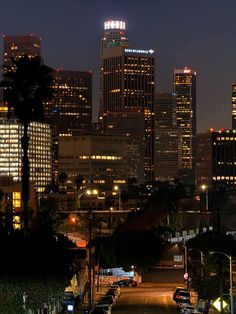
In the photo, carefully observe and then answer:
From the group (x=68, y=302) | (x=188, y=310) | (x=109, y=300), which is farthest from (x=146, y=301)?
(x=68, y=302)

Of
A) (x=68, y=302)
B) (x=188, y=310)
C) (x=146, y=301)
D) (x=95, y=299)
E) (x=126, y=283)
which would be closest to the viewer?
(x=68, y=302)

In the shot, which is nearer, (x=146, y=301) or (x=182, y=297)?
(x=182, y=297)

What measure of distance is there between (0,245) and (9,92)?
18.4 meters

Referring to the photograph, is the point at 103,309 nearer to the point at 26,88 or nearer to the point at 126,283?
the point at 26,88

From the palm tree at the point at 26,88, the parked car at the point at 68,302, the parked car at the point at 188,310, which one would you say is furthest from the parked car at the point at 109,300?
the palm tree at the point at 26,88

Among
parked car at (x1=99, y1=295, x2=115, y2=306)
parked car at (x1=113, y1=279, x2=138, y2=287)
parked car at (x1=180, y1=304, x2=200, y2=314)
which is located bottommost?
parked car at (x1=113, y1=279, x2=138, y2=287)

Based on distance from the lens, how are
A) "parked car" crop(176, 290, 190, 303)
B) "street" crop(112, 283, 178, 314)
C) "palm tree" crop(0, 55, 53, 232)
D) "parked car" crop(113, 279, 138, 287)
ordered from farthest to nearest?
"parked car" crop(113, 279, 138, 287) < "parked car" crop(176, 290, 190, 303) < "street" crop(112, 283, 178, 314) < "palm tree" crop(0, 55, 53, 232)

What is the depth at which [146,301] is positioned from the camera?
91.8m

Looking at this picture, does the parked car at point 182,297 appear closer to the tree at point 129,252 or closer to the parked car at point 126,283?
the parked car at point 126,283

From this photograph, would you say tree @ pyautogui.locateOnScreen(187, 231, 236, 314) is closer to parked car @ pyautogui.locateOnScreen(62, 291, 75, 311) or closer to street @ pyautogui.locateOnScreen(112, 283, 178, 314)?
street @ pyautogui.locateOnScreen(112, 283, 178, 314)

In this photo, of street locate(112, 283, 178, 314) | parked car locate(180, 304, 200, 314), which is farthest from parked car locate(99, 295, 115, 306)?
parked car locate(180, 304, 200, 314)

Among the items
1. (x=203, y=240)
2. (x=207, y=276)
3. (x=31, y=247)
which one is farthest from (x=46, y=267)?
(x=203, y=240)

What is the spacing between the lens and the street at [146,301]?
266 feet

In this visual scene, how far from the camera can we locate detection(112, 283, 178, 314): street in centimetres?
8112
